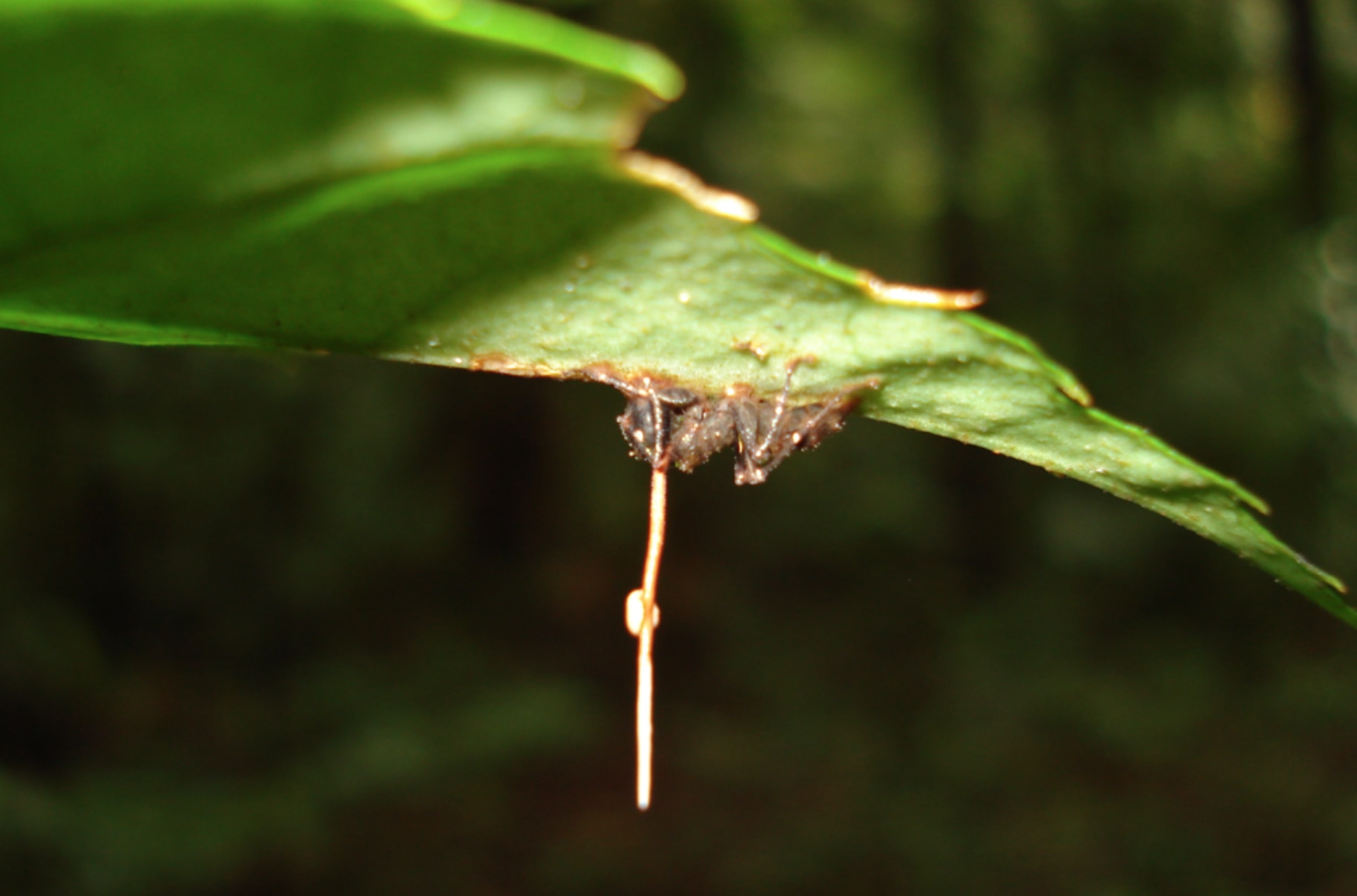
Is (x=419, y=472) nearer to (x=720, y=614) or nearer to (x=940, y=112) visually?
(x=720, y=614)

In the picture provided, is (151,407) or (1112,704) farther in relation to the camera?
(1112,704)

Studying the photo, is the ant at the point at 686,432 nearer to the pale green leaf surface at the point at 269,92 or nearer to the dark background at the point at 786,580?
the pale green leaf surface at the point at 269,92

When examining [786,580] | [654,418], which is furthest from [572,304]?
[786,580]

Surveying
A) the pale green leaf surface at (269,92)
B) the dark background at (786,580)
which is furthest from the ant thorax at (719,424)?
the dark background at (786,580)

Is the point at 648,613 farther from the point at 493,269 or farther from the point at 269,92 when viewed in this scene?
the point at 269,92

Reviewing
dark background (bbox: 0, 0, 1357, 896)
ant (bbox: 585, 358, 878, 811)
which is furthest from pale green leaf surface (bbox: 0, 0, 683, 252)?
dark background (bbox: 0, 0, 1357, 896)

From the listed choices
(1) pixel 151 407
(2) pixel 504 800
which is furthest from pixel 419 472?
(2) pixel 504 800
